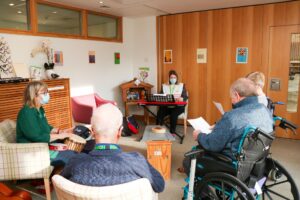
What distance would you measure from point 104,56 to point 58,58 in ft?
4.08

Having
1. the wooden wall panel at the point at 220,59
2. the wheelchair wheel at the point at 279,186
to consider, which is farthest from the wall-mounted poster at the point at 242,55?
the wheelchair wheel at the point at 279,186

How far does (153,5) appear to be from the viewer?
4.76 m

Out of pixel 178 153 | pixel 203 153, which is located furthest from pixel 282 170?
pixel 178 153

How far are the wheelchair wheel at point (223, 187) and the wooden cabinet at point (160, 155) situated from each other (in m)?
0.90

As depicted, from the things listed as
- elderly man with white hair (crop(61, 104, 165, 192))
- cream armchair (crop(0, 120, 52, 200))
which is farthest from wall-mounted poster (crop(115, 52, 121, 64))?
elderly man with white hair (crop(61, 104, 165, 192))

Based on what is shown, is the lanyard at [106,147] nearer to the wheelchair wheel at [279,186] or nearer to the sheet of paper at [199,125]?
the sheet of paper at [199,125]

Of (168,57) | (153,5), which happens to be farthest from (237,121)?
(168,57)

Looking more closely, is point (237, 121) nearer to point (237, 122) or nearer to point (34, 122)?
point (237, 122)

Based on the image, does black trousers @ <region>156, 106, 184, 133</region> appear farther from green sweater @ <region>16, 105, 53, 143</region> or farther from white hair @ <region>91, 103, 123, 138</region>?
white hair @ <region>91, 103, 123, 138</region>

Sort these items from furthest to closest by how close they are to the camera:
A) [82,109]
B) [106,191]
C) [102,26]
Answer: [102,26]
[82,109]
[106,191]

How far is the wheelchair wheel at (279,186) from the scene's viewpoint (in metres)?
2.21

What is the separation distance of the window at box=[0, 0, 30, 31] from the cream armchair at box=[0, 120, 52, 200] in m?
2.18

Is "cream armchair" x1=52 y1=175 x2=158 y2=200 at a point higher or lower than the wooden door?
lower

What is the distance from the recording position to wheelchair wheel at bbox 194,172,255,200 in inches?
74.3
